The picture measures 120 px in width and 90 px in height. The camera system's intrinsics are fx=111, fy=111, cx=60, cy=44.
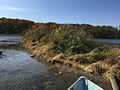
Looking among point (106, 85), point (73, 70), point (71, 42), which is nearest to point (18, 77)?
point (73, 70)

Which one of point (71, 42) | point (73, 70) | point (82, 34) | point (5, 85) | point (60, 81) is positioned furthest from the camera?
Answer: point (82, 34)

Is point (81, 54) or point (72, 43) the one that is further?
point (72, 43)

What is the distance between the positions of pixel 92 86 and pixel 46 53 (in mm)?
6407

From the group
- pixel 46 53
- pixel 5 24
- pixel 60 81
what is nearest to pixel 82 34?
pixel 46 53

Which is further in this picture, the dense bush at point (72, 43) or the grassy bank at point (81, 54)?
the dense bush at point (72, 43)

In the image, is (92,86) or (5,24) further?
(5,24)

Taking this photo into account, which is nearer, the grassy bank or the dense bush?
the grassy bank

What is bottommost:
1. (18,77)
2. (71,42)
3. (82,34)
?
(18,77)

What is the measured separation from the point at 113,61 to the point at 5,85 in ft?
17.2

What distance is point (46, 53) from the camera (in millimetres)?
9445

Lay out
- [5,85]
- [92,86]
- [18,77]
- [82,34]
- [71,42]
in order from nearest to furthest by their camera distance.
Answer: [92,86], [5,85], [18,77], [71,42], [82,34]

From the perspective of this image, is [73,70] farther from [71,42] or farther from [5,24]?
[5,24]

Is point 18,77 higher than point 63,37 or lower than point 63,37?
lower

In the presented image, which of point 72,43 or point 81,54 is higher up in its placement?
point 72,43
